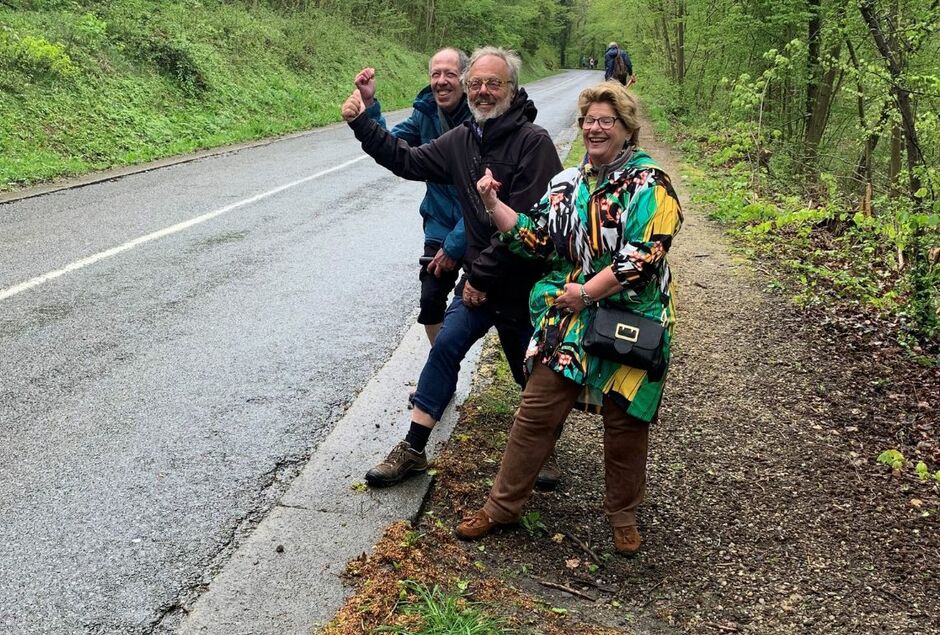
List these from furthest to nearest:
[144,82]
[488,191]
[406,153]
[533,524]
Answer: [144,82], [406,153], [533,524], [488,191]

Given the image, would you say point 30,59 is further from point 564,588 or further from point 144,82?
point 564,588

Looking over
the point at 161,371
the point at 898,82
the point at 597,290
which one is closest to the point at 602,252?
the point at 597,290

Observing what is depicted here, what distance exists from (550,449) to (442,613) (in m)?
0.88

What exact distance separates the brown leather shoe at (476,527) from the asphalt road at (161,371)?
34.6 inches

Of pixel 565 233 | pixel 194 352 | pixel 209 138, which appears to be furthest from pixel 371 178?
pixel 565 233

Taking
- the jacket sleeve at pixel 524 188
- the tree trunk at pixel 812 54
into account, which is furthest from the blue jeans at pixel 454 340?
the tree trunk at pixel 812 54

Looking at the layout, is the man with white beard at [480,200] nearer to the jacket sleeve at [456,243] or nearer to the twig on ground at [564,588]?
the jacket sleeve at [456,243]

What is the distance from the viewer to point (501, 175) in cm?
355

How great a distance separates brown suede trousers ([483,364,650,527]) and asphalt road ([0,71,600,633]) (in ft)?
3.56

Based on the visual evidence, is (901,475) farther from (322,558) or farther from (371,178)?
(371,178)

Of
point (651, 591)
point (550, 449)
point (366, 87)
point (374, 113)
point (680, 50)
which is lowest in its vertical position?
point (651, 591)

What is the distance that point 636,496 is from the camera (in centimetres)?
329

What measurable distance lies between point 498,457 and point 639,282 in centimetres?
139

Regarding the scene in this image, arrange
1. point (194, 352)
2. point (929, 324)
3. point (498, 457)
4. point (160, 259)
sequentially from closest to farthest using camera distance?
point (498, 457), point (194, 352), point (929, 324), point (160, 259)
